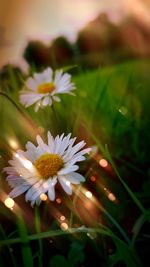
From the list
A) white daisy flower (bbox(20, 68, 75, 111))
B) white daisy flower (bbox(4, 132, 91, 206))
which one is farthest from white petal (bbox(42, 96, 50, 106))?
white daisy flower (bbox(4, 132, 91, 206))

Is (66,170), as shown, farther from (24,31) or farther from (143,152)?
(24,31)

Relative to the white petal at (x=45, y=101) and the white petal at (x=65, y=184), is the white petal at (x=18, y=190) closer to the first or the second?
the white petal at (x=65, y=184)

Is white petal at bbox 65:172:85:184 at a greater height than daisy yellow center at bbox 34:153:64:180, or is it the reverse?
daisy yellow center at bbox 34:153:64:180

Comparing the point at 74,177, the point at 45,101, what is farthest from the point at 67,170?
the point at 45,101

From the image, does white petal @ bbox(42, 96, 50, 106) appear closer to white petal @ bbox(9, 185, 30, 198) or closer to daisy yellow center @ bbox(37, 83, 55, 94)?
daisy yellow center @ bbox(37, 83, 55, 94)

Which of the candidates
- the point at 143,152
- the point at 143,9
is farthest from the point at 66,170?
the point at 143,9

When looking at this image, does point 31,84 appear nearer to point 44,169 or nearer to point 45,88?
point 45,88
